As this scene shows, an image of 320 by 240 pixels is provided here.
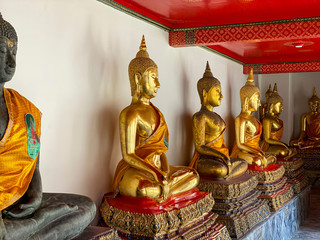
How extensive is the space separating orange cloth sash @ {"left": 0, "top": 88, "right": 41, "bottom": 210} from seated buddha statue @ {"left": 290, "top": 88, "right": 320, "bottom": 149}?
7.22 meters

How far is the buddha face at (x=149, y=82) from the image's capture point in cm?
375

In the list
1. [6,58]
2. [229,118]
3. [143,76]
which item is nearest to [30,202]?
[6,58]

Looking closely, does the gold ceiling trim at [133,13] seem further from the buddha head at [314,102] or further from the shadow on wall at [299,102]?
the shadow on wall at [299,102]

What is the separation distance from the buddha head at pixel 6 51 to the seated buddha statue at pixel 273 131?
5.31 metres

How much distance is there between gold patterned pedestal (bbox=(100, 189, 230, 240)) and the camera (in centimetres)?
327

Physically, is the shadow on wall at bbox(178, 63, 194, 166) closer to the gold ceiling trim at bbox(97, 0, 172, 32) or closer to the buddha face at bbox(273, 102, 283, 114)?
the gold ceiling trim at bbox(97, 0, 172, 32)

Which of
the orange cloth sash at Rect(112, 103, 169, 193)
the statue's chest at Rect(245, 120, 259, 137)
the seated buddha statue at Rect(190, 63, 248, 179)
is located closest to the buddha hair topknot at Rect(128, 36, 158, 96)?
the orange cloth sash at Rect(112, 103, 169, 193)

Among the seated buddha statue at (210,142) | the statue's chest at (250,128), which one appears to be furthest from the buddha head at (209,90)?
the statue's chest at (250,128)

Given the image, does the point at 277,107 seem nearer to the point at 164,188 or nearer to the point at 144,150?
the point at 144,150

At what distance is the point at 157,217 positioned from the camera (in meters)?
3.27

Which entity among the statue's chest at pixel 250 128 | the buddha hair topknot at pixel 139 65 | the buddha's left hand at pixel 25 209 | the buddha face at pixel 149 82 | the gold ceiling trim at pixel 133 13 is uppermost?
the gold ceiling trim at pixel 133 13

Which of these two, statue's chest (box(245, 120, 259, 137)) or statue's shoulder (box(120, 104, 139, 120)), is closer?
statue's shoulder (box(120, 104, 139, 120))

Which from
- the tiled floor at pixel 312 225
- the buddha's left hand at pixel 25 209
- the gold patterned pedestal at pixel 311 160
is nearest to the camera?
the buddha's left hand at pixel 25 209

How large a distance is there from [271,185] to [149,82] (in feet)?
8.50
